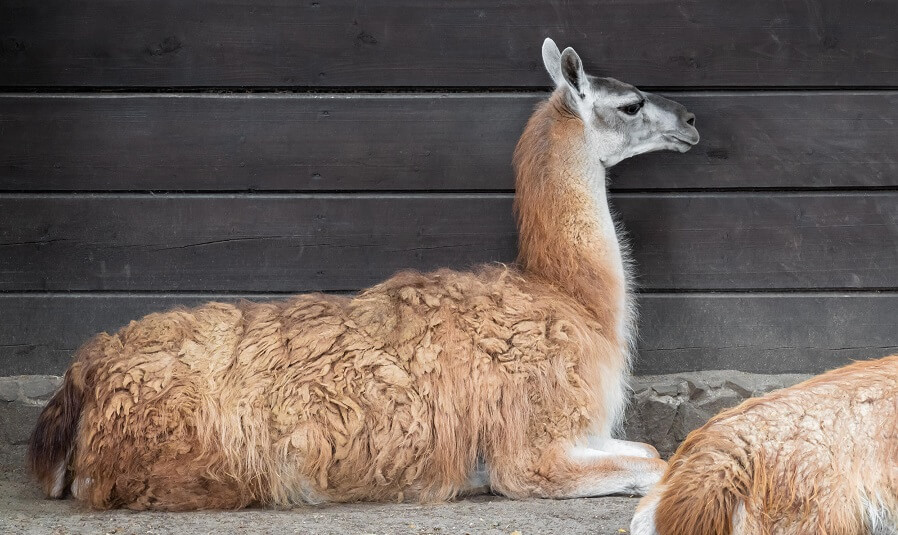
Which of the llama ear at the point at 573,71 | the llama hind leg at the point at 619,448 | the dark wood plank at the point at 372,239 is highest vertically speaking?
the llama ear at the point at 573,71

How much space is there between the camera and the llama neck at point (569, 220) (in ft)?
14.1

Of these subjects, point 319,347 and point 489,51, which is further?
point 489,51

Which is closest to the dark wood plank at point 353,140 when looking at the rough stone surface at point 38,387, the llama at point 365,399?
the llama at point 365,399

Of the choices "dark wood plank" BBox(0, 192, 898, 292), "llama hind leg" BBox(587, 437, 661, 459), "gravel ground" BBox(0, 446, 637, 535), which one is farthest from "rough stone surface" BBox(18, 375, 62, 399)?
"llama hind leg" BBox(587, 437, 661, 459)

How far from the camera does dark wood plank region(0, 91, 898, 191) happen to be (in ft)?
15.5

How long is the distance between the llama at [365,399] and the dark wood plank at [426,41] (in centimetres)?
104

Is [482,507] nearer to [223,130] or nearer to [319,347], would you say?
[319,347]

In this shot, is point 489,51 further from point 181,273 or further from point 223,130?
point 181,273

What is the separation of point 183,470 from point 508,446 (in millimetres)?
1216

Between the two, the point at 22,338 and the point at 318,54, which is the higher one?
the point at 318,54

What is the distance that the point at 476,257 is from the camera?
486 centimetres

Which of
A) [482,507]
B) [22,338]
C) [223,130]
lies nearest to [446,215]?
[223,130]

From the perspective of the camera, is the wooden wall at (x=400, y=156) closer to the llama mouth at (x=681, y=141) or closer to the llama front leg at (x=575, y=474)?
the llama mouth at (x=681, y=141)

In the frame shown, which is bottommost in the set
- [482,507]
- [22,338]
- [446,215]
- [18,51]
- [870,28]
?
[482,507]
